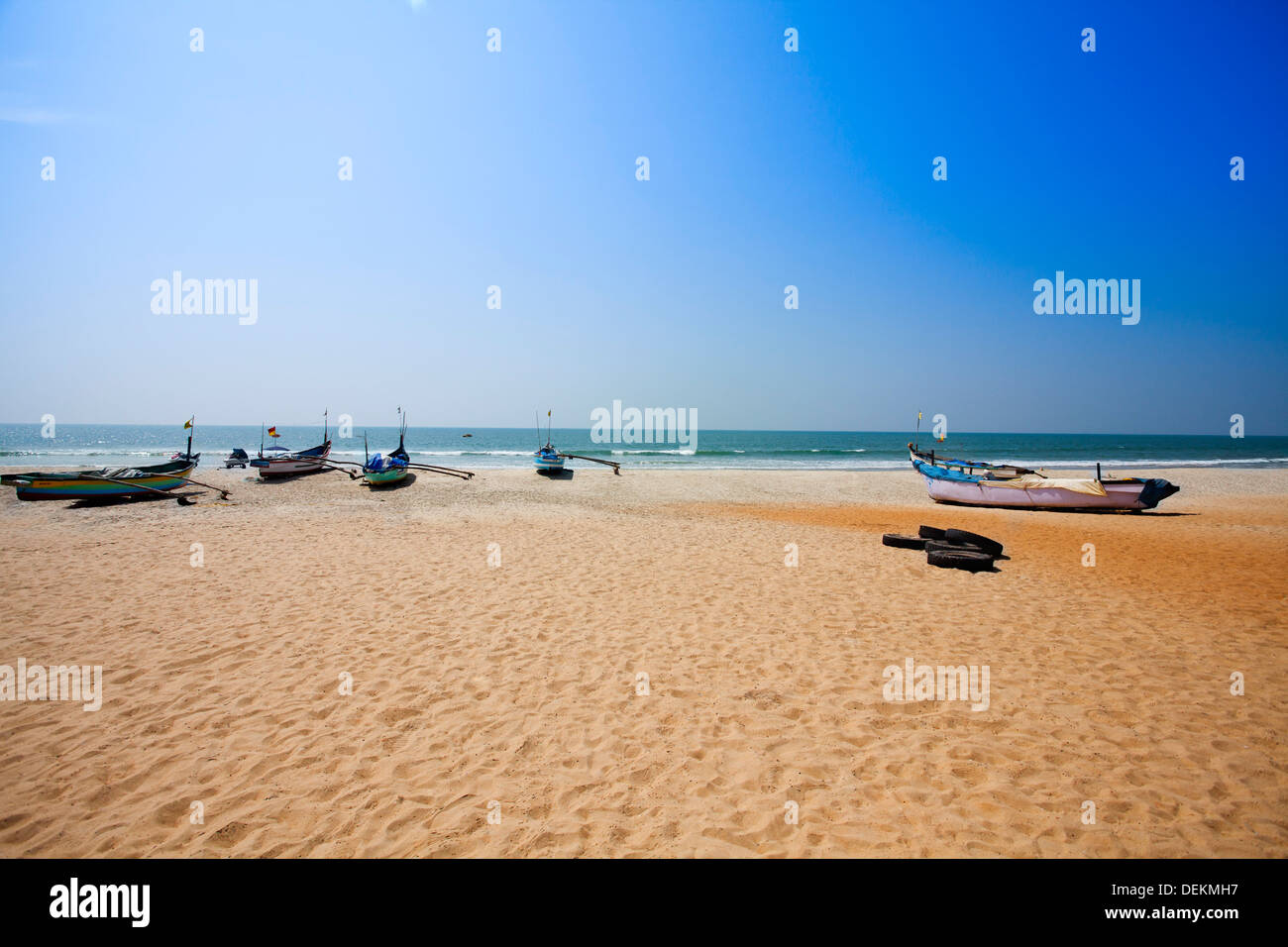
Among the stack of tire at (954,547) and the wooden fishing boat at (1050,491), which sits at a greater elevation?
the wooden fishing boat at (1050,491)

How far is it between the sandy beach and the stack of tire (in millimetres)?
303

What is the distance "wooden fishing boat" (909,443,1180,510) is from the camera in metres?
19.0

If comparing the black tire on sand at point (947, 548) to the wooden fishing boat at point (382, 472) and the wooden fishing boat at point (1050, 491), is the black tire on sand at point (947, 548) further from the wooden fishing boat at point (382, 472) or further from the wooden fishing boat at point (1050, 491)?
the wooden fishing boat at point (382, 472)

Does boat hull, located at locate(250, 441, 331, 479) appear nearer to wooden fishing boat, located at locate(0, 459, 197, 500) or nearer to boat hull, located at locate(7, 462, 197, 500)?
wooden fishing boat, located at locate(0, 459, 197, 500)

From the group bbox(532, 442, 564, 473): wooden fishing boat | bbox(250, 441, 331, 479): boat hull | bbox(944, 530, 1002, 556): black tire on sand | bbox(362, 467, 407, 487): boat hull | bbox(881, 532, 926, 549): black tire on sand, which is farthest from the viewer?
bbox(532, 442, 564, 473): wooden fishing boat

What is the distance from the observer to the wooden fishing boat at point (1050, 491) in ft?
62.4

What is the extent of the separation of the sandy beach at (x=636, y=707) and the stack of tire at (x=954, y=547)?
303 millimetres

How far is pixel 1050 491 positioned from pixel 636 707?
22377mm

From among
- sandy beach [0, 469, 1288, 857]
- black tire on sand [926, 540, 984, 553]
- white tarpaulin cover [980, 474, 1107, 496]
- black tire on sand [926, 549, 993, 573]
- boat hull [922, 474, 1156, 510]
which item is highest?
white tarpaulin cover [980, 474, 1107, 496]

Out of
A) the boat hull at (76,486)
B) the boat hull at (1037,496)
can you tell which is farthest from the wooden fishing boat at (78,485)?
the boat hull at (1037,496)

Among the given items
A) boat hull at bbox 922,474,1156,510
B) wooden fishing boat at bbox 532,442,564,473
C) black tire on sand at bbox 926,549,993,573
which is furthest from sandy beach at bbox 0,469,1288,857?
wooden fishing boat at bbox 532,442,564,473
